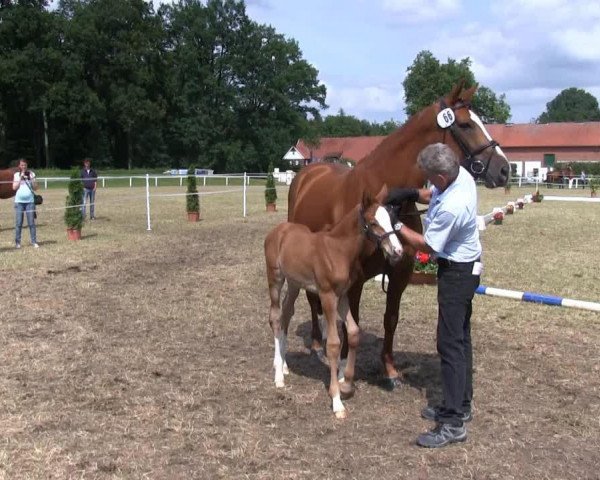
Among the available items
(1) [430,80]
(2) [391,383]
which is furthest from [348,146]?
(2) [391,383]

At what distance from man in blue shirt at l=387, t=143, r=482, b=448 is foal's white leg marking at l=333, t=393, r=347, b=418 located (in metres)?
0.66

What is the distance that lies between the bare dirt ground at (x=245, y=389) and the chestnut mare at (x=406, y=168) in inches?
35.7

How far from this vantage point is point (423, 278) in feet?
29.2

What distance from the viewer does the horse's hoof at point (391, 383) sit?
16.4 feet

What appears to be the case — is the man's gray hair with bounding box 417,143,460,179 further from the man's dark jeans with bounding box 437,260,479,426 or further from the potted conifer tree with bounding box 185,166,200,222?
the potted conifer tree with bounding box 185,166,200,222

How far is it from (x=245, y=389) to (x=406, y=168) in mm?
2210

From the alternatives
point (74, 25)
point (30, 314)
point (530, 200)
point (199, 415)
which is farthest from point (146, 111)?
point (199, 415)

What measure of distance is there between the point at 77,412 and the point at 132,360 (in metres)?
1.22

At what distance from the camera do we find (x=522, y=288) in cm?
880

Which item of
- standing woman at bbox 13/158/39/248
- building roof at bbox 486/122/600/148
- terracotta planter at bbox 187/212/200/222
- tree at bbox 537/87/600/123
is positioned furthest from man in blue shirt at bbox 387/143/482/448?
tree at bbox 537/87/600/123

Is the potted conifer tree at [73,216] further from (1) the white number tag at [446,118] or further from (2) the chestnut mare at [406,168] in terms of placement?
(1) the white number tag at [446,118]

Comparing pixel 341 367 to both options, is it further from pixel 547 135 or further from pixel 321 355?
pixel 547 135

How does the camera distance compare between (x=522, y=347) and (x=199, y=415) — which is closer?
(x=199, y=415)

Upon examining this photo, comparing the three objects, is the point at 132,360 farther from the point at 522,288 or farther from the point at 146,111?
the point at 146,111
